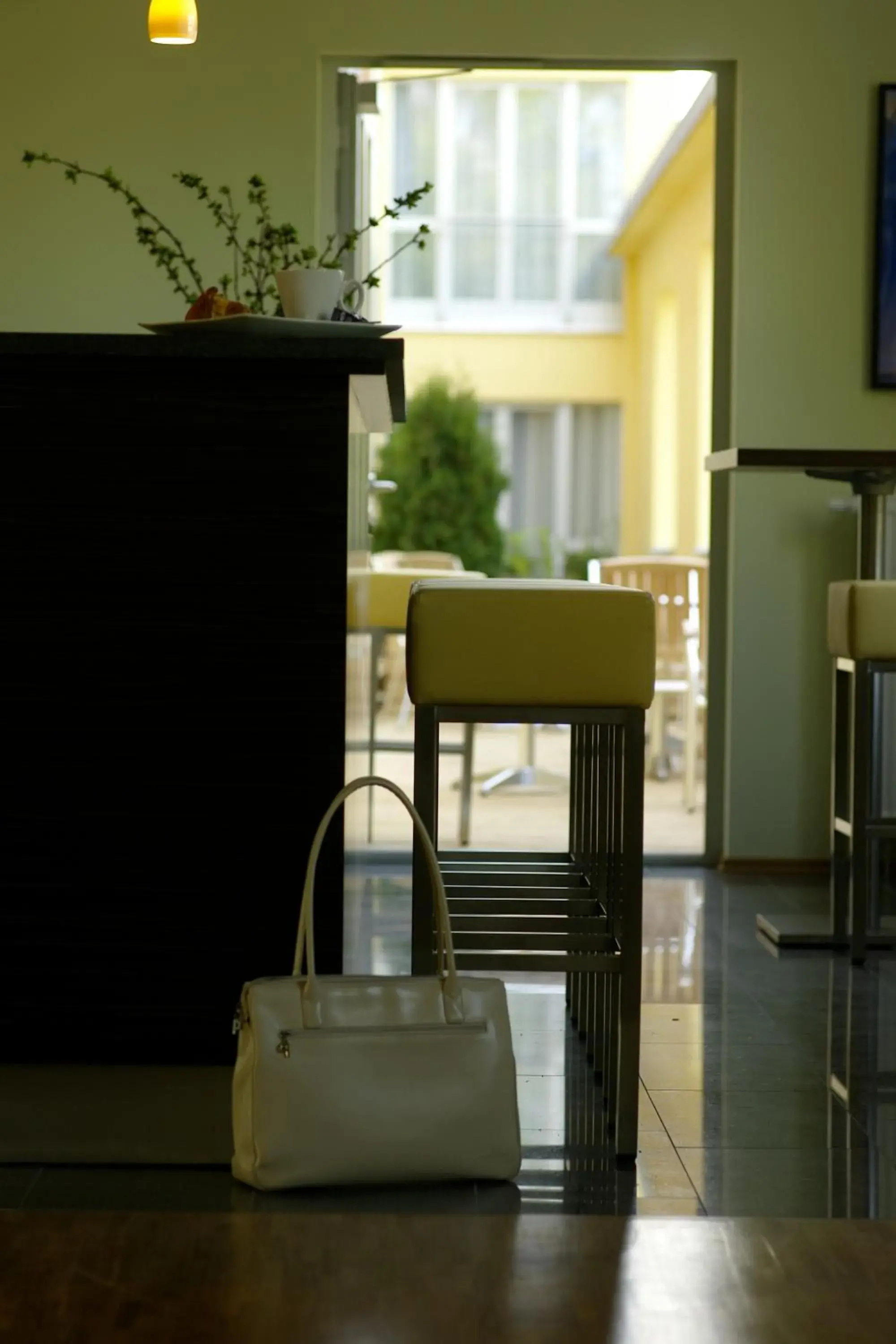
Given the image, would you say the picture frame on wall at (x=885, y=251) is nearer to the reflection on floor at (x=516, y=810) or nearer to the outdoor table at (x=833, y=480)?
the outdoor table at (x=833, y=480)

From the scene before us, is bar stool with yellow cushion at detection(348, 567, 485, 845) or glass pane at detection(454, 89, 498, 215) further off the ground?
glass pane at detection(454, 89, 498, 215)

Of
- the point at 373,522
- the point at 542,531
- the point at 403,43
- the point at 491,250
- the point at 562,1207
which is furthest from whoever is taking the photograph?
the point at 491,250

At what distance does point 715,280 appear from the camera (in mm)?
4637

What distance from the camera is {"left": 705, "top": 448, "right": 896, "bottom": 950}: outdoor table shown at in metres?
3.34

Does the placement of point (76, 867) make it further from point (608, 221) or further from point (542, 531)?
point (608, 221)

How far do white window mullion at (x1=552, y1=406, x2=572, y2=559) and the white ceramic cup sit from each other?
11.7m

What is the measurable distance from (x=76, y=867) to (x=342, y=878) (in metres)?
0.38

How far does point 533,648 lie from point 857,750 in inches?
60.1

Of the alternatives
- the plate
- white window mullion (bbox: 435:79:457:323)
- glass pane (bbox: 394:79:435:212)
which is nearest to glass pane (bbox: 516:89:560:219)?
white window mullion (bbox: 435:79:457:323)

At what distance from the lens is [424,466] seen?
11383 mm

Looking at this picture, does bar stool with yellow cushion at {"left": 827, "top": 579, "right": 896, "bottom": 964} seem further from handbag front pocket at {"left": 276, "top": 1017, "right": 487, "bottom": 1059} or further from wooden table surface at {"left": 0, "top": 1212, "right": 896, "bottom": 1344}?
wooden table surface at {"left": 0, "top": 1212, "right": 896, "bottom": 1344}

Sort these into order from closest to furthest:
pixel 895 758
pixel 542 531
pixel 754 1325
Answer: pixel 754 1325 < pixel 895 758 < pixel 542 531

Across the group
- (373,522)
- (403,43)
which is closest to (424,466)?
(373,522)

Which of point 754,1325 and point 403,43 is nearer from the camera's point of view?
point 754,1325
